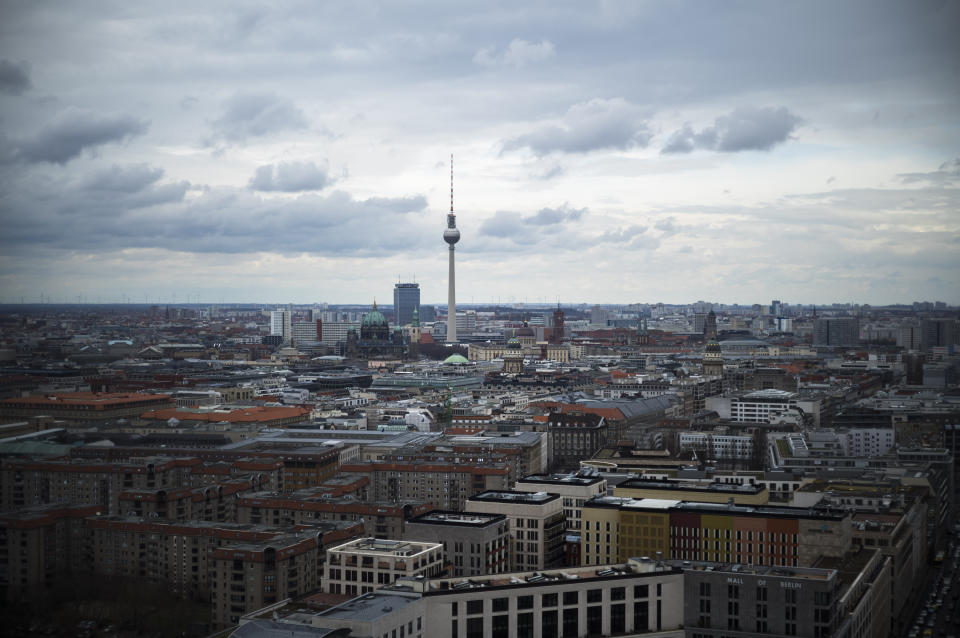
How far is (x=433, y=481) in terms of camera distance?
39031 millimetres

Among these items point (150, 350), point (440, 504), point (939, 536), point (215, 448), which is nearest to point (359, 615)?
point (440, 504)

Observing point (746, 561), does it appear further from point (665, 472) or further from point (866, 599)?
point (665, 472)

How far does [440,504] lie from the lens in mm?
38562

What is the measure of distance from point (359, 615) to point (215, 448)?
26698 mm

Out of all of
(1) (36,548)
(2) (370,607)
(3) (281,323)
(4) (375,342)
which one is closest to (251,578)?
(1) (36,548)

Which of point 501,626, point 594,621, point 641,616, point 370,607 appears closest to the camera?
point 370,607

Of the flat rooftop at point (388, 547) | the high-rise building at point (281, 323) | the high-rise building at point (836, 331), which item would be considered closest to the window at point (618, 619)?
the flat rooftop at point (388, 547)

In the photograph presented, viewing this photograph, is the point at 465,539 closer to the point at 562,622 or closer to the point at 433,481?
the point at 562,622

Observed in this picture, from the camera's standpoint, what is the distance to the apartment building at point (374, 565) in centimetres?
2403

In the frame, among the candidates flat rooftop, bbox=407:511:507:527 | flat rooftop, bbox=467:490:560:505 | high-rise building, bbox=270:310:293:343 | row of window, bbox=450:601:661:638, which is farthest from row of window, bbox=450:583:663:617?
high-rise building, bbox=270:310:293:343

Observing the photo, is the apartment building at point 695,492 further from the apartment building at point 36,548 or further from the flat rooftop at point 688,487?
the apartment building at point 36,548

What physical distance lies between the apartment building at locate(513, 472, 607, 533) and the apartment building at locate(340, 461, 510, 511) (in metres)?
5.57

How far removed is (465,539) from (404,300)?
147 metres

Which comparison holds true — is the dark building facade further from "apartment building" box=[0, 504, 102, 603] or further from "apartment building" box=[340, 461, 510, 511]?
"apartment building" box=[0, 504, 102, 603]
